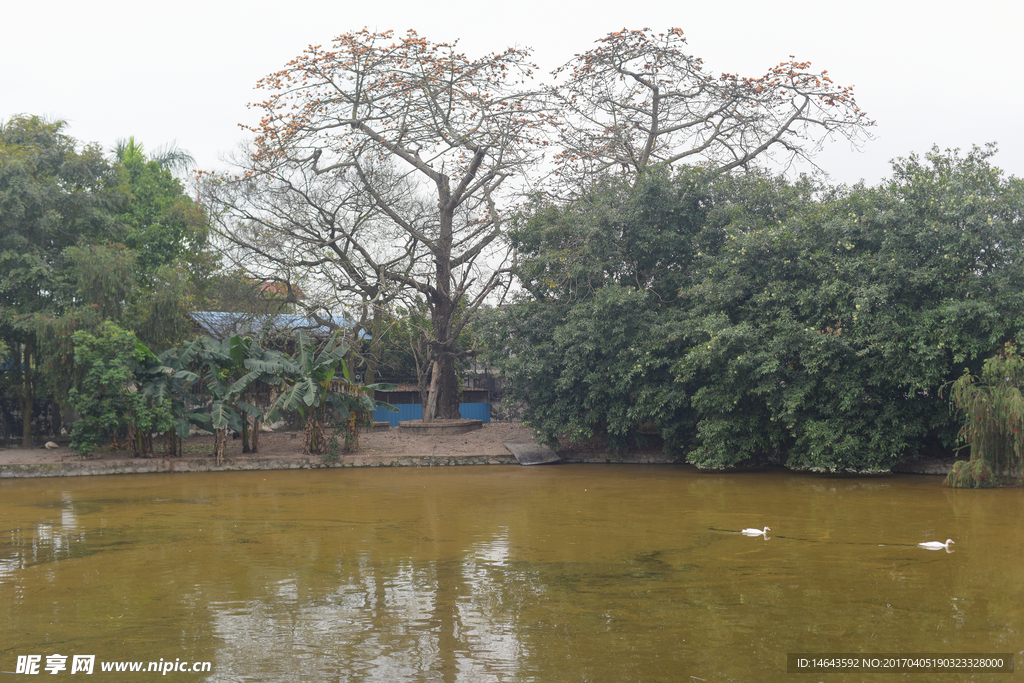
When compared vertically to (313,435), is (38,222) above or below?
above

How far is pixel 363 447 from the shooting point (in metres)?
18.0

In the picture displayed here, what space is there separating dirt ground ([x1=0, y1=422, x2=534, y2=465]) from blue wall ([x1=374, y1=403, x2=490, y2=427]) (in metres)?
3.68

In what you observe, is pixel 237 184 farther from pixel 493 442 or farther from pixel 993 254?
pixel 993 254

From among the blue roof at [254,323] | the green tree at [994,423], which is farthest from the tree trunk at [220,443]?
the green tree at [994,423]

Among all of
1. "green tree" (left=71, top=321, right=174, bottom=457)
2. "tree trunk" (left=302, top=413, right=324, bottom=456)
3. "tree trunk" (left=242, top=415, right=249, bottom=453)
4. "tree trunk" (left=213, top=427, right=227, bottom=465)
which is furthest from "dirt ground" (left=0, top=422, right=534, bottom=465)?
"green tree" (left=71, top=321, right=174, bottom=457)

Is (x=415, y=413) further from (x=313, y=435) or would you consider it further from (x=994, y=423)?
(x=994, y=423)

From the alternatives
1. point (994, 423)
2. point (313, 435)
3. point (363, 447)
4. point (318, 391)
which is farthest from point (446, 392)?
point (994, 423)

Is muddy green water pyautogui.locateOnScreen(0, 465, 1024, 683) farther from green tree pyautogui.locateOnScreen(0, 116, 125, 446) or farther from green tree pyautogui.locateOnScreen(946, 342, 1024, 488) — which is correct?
green tree pyautogui.locateOnScreen(0, 116, 125, 446)

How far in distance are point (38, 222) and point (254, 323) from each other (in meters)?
6.21

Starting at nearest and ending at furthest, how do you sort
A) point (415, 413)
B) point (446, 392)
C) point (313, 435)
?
point (313, 435) < point (446, 392) < point (415, 413)

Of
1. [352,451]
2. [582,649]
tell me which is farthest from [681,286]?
[582,649]

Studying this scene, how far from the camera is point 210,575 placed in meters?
6.78

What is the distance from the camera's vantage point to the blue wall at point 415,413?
24.4 m

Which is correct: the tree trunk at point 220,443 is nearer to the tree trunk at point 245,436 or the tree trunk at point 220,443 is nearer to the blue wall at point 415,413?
the tree trunk at point 245,436
